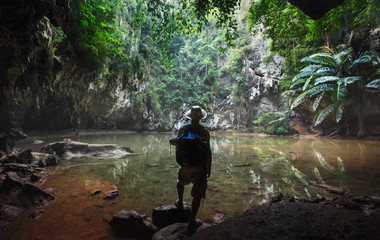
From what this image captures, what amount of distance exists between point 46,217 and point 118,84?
48.7ft

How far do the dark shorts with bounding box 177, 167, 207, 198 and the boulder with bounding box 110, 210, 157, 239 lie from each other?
67cm

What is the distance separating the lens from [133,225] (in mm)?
2139

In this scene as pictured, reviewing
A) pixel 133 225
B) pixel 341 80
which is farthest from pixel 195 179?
pixel 341 80

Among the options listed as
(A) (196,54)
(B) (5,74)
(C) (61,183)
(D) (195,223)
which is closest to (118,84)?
(B) (5,74)

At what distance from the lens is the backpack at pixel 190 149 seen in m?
2.14

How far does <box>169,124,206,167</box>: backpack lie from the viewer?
2137 millimetres

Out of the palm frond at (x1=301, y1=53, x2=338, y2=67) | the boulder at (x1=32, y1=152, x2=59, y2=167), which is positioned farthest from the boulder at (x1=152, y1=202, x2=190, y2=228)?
the palm frond at (x1=301, y1=53, x2=338, y2=67)

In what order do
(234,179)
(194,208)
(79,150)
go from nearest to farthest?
1. (194,208)
2. (234,179)
3. (79,150)

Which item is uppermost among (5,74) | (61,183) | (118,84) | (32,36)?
(118,84)

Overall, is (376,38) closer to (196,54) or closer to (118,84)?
(118,84)

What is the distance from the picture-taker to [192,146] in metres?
2.14

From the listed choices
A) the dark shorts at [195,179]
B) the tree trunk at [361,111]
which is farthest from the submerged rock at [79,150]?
the tree trunk at [361,111]

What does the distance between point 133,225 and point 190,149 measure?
1.20 metres

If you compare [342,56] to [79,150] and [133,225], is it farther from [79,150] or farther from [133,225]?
[79,150]
